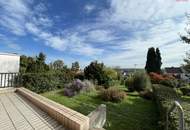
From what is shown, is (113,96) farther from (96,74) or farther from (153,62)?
(153,62)

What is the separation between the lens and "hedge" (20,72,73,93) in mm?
10906

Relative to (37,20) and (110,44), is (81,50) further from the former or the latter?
(37,20)

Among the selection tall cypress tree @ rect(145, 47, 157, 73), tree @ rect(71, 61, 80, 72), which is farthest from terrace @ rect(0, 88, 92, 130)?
tall cypress tree @ rect(145, 47, 157, 73)

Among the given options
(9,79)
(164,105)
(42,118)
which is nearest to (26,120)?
(42,118)

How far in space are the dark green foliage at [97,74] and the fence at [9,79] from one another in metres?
6.80

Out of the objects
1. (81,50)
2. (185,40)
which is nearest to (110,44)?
(81,50)

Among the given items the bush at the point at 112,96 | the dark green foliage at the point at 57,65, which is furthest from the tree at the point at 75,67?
the bush at the point at 112,96

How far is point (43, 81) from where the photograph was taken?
1164 cm

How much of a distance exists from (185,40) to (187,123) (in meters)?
10.7

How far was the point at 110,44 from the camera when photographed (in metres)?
20.0

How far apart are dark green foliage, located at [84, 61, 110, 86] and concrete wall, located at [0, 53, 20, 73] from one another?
255 inches

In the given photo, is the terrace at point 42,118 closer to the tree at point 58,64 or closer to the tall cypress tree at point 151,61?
the tree at point 58,64

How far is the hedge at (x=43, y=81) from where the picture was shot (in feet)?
35.8

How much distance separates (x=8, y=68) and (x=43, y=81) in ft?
8.67
